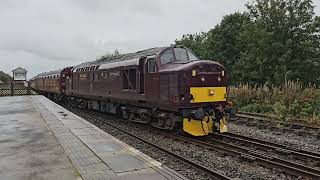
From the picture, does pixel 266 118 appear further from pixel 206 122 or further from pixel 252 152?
pixel 252 152

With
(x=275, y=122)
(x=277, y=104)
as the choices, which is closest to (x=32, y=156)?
(x=275, y=122)

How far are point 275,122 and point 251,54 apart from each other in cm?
1896

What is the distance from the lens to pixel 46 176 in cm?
677

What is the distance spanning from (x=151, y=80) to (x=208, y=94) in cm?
238

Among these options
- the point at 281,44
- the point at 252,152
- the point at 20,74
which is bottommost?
the point at 252,152

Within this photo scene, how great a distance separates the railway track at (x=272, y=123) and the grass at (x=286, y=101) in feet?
1.77

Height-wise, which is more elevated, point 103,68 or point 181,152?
point 103,68

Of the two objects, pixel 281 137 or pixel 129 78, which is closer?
pixel 281 137

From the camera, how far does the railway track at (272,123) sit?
13998 mm

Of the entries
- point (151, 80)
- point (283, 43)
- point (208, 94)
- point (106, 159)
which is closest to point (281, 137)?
point (208, 94)

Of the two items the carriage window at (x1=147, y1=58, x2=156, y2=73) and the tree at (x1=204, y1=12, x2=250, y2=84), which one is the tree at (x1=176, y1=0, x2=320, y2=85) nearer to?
the tree at (x1=204, y1=12, x2=250, y2=84)

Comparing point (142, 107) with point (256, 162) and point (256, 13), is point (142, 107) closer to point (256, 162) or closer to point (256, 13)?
point (256, 162)

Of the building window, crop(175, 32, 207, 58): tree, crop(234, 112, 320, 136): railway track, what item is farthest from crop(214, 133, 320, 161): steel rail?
crop(175, 32, 207, 58): tree

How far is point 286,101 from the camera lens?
61.2 ft
